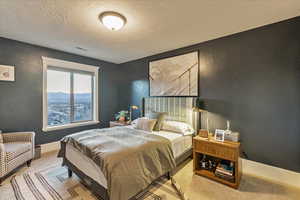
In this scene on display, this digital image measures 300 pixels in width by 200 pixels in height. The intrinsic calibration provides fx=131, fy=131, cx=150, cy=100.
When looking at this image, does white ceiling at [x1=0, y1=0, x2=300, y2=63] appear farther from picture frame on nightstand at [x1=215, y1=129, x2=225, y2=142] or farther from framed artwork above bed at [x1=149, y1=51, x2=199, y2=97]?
picture frame on nightstand at [x1=215, y1=129, x2=225, y2=142]

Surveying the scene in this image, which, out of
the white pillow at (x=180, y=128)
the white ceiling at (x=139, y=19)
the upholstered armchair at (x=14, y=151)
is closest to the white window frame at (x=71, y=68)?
the white ceiling at (x=139, y=19)

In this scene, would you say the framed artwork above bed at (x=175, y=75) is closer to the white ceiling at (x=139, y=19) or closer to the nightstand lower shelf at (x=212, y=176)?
the white ceiling at (x=139, y=19)

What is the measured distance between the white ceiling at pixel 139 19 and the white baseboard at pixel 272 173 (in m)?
2.39

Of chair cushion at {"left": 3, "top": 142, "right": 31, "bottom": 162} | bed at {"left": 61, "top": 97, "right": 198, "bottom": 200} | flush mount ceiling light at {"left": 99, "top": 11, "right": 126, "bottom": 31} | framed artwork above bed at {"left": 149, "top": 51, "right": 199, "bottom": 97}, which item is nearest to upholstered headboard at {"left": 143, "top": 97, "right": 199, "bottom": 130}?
bed at {"left": 61, "top": 97, "right": 198, "bottom": 200}

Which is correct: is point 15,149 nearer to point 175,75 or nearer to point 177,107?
point 177,107

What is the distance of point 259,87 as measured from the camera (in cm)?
229

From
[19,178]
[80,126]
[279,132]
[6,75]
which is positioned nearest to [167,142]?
[279,132]

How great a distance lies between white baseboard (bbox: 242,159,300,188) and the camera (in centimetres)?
200

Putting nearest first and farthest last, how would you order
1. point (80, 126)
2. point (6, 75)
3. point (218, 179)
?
point (218, 179), point (6, 75), point (80, 126)

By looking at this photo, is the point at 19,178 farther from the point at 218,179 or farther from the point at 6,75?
the point at 218,179

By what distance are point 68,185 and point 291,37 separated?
4.12 metres

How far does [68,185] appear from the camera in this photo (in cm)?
202

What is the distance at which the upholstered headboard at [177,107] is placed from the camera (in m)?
2.91

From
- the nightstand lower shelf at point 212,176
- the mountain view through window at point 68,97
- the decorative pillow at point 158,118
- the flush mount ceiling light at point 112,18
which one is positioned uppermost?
the flush mount ceiling light at point 112,18
